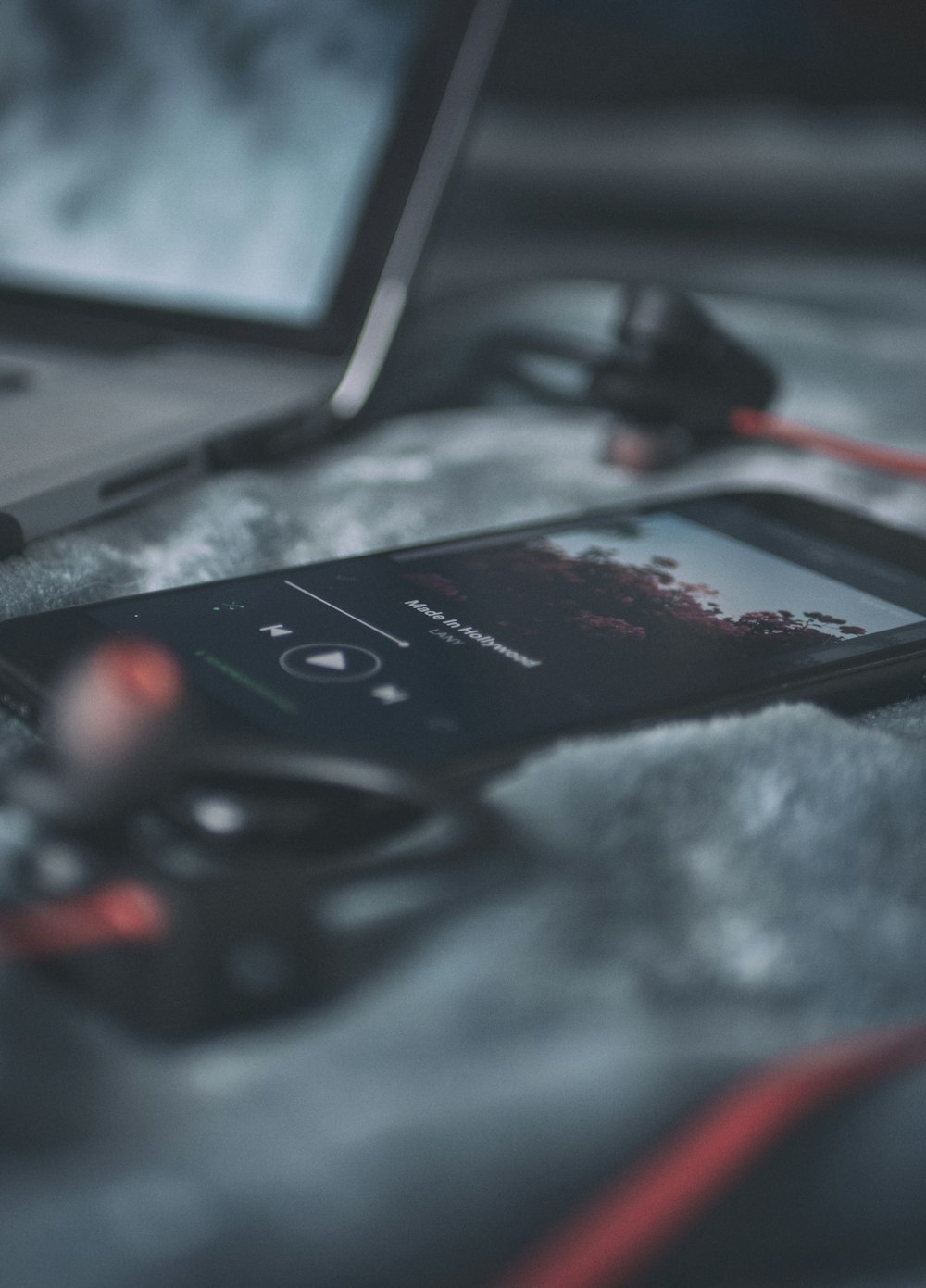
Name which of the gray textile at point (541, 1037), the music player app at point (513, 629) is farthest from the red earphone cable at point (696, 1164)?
the music player app at point (513, 629)

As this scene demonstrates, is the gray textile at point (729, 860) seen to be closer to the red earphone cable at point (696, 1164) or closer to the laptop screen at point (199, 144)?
the red earphone cable at point (696, 1164)

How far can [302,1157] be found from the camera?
21 centimetres

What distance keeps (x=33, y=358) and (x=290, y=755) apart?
0.45m

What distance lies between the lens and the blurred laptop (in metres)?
0.60

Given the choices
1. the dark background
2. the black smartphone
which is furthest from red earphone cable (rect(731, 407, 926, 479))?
the dark background

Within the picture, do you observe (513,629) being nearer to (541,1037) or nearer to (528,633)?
(528,633)

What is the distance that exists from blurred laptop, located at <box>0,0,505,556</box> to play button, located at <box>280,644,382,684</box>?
9.3 inches

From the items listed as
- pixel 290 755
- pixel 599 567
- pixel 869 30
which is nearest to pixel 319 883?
pixel 290 755

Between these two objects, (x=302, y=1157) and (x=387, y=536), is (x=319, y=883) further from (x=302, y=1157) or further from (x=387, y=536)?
(x=387, y=536)

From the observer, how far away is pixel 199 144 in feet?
2.02

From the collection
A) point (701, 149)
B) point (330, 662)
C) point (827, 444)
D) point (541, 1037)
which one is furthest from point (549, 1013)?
point (701, 149)

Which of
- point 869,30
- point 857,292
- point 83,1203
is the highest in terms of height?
point 869,30

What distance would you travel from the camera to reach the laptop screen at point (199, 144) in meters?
0.60

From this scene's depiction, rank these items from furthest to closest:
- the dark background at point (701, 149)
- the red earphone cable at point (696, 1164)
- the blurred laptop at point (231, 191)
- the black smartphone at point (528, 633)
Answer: the dark background at point (701, 149) → the blurred laptop at point (231, 191) → the black smartphone at point (528, 633) → the red earphone cable at point (696, 1164)
